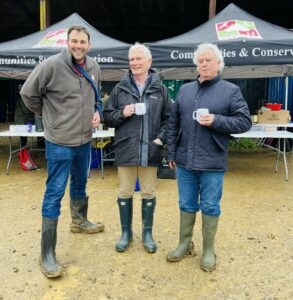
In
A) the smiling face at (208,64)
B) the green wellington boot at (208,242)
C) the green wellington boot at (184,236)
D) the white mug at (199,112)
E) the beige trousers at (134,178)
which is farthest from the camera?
the beige trousers at (134,178)

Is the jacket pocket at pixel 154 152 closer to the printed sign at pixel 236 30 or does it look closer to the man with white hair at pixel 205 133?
the man with white hair at pixel 205 133

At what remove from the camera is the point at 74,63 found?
2.88 meters

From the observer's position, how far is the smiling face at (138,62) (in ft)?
9.66

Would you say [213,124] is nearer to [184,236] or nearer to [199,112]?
[199,112]

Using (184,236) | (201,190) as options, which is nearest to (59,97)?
(201,190)

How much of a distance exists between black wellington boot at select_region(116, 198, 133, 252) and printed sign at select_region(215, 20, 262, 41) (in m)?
3.45

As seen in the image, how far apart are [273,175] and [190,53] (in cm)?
263

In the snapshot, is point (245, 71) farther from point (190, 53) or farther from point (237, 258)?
point (237, 258)

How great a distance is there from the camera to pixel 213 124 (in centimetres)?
262

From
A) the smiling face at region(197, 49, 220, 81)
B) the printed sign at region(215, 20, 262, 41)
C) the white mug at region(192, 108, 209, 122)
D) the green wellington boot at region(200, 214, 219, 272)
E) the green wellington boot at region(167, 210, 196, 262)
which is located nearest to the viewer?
the white mug at region(192, 108, 209, 122)

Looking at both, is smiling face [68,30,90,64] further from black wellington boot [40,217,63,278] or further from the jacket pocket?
black wellington boot [40,217,63,278]

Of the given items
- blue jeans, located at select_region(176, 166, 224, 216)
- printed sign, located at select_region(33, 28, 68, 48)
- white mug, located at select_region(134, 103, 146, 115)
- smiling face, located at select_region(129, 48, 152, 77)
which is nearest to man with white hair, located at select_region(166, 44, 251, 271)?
blue jeans, located at select_region(176, 166, 224, 216)

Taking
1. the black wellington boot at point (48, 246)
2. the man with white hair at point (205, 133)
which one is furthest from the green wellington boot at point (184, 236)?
the black wellington boot at point (48, 246)

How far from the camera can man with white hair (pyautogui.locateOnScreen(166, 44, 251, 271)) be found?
2697mm
